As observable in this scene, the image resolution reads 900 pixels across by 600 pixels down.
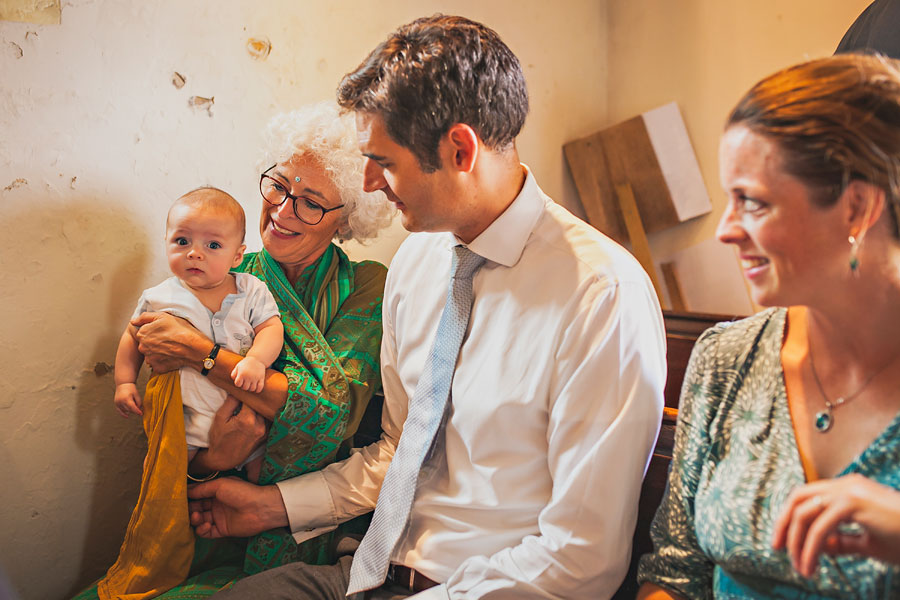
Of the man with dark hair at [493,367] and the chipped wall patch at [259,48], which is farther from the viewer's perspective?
the chipped wall patch at [259,48]

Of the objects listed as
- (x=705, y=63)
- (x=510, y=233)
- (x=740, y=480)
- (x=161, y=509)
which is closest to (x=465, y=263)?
(x=510, y=233)

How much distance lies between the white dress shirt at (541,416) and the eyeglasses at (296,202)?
0.41 meters

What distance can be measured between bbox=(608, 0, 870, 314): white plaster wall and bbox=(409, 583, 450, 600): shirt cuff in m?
2.02

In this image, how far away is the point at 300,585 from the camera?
63.7 inches

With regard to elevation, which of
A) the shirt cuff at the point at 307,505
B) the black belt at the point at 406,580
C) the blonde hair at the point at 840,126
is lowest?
the black belt at the point at 406,580

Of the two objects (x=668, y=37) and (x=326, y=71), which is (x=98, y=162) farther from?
(x=668, y=37)

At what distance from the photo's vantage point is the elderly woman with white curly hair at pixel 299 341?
1.71 m

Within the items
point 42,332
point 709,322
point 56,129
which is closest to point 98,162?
point 56,129

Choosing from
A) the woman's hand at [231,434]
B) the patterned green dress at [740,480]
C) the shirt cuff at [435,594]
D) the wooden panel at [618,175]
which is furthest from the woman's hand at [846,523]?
the wooden panel at [618,175]

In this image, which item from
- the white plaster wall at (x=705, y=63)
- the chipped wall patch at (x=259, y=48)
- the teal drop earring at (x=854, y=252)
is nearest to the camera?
the teal drop earring at (x=854, y=252)

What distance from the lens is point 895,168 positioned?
2.87 feet

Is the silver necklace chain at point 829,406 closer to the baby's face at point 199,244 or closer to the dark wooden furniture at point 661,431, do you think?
A: the dark wooden furniture at point 661,431

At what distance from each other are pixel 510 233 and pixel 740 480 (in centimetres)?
69

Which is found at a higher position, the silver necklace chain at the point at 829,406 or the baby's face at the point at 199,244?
the baby's face at the point at 199,244
